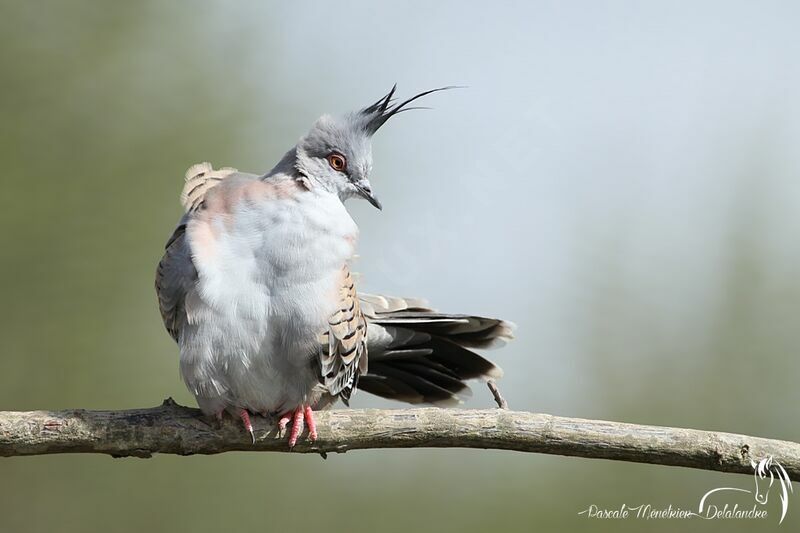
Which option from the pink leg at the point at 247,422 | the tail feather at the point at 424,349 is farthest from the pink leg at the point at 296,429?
the tail feather at the point at 424,349

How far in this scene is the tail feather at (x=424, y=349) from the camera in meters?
4.89

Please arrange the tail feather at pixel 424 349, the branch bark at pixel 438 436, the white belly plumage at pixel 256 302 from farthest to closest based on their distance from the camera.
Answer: the tail feather at pixel 424 349
the white belly plumage at pixel 256 302
the branch bark at pixel 438 436

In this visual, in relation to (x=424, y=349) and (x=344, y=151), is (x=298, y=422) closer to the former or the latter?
(x=424, y=349)

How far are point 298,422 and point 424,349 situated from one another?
3.39 feet

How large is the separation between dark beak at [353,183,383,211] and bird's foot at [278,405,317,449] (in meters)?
1.02

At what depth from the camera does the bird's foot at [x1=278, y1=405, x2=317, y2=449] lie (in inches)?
163

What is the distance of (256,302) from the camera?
4.12 meters

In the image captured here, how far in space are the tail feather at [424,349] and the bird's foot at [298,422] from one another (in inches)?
29.5

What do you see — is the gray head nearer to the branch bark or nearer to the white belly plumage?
the white belly plumage

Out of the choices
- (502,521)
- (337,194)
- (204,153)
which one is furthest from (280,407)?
(204,153)

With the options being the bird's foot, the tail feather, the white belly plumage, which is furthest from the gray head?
the bird's foot

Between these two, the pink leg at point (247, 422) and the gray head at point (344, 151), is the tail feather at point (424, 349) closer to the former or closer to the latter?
the gray head at point (344, 151)

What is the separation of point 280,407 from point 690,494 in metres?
5.83

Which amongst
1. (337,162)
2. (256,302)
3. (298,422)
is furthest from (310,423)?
(337,162)
